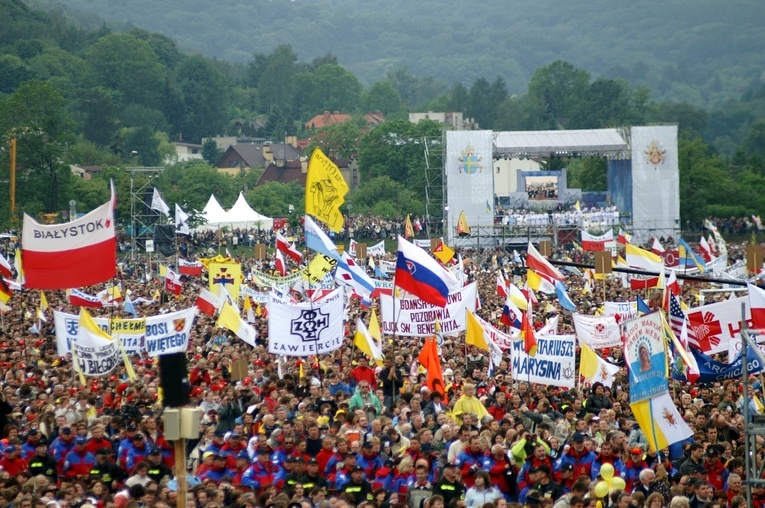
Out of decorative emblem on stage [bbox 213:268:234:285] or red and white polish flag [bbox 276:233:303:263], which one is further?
red and white polish flag [bbox 276:233:303:263]

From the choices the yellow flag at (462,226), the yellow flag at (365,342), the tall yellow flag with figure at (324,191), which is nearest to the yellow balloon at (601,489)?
the yellow flag at (365,342)

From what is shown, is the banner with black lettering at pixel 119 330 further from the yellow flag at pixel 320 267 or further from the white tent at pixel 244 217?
the white tent at pixel 244 217

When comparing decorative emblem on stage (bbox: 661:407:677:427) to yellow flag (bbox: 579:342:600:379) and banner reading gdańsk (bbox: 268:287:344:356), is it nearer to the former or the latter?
yellow flag (bbox: 579:342:600:379)

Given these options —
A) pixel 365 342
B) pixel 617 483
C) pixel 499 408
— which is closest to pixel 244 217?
pixel 365 342

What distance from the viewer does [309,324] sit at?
20266mm

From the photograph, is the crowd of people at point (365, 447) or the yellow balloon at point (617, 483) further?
the crowd of people at point (365, 447)

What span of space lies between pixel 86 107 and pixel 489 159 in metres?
69.5

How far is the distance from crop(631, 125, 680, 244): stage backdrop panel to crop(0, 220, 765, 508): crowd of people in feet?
163

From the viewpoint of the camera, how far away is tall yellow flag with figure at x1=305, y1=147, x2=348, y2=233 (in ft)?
73.8

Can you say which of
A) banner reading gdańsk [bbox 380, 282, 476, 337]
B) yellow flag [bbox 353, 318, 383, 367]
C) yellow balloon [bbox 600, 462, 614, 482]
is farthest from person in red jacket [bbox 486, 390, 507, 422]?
banner reading gdańsk [bbox 380, 282, 476, 337]

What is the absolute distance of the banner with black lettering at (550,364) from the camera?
62.4 feet

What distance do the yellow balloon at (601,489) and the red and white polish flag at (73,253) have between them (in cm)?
911

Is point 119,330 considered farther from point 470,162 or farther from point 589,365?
point 470,162

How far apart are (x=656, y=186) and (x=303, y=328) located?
166 feet
